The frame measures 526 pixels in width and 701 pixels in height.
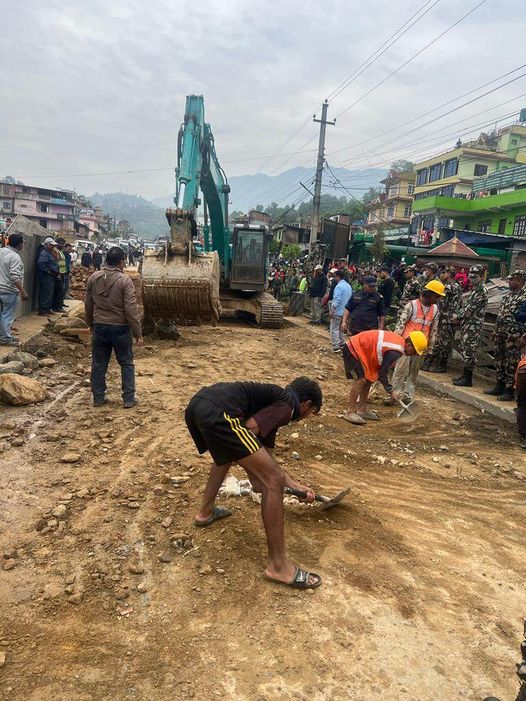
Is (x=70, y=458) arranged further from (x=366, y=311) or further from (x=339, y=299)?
(x=339, y=299)

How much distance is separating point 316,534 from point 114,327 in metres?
3.17

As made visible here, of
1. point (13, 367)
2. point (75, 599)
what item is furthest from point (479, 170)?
point (75, 599)

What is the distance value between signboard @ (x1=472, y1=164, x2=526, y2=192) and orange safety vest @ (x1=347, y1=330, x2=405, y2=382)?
92.8 feet

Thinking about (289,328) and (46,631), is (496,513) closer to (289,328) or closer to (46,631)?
(46,631)

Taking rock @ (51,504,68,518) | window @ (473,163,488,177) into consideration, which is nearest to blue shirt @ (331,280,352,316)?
rock @ (51,504,68,518)

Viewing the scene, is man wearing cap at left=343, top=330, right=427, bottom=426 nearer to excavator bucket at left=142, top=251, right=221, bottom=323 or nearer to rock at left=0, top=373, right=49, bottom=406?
excavator bucket at left=142, top=251, right=221, bottom=323

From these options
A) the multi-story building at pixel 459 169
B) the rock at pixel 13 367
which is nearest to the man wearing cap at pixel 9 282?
the rock at pixel 13 367

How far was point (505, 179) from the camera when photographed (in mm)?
30156

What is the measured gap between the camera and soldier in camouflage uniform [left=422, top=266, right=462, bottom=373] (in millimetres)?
8195

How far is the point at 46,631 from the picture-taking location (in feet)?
8.05

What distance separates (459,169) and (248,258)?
34.3 meters

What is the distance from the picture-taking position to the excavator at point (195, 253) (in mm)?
8008

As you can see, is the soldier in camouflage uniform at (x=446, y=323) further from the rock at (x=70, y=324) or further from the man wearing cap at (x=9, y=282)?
the man wearing cap at (x=9, y=282)

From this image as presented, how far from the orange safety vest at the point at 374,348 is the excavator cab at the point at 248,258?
779cm
